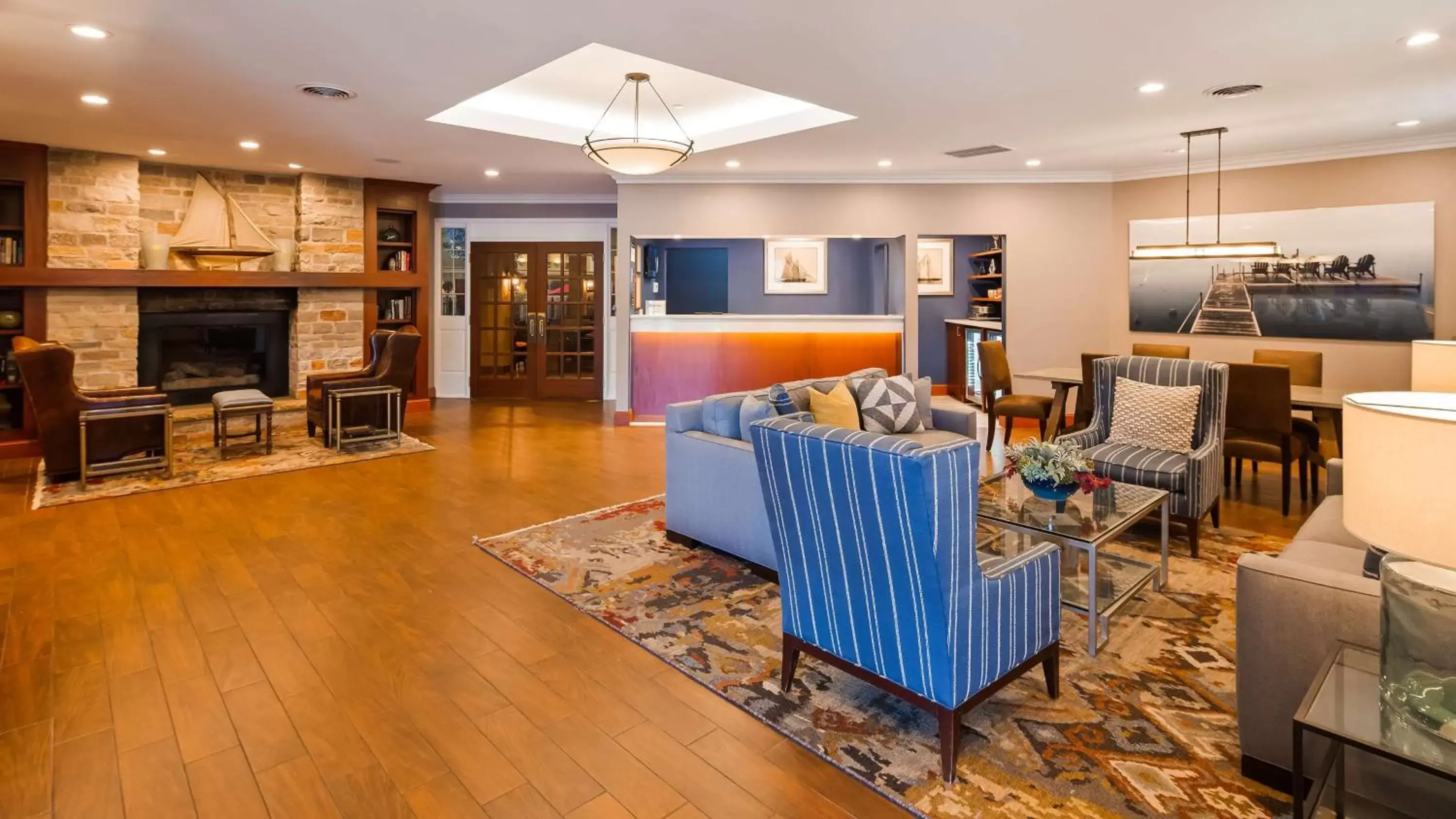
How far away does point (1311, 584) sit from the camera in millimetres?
1958

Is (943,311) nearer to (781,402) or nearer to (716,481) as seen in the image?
(781,402)

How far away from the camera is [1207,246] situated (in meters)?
5.79

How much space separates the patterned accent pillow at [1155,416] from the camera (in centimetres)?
444

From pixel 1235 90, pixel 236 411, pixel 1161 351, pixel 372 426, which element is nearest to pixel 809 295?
pixel 1161 351

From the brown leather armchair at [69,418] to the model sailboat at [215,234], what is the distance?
2.13 m

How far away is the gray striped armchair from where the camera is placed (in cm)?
406

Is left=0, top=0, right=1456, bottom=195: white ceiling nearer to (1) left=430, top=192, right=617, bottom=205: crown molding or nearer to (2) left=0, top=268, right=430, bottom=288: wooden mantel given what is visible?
(2) left=0, top=268, right=430, bottom=288: wooden mantel

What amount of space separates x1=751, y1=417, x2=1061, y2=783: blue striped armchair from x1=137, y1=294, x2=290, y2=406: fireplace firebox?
7.74 meters

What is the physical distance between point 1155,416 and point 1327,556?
2.08 meters

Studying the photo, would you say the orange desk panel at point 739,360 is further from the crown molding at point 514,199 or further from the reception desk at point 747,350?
the crown molding at point 514,199

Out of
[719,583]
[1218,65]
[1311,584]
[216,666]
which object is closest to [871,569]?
[1311,584]

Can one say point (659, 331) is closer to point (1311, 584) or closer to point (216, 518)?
point (216, 518)

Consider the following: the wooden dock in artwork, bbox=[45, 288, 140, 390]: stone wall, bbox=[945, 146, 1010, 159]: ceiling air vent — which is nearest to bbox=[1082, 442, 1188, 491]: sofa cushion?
bbox=[945, 146, 1010, 159]: ceiling air vent

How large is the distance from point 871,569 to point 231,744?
1.97 metres
